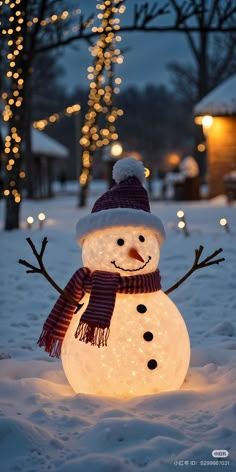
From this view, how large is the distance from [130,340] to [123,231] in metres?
0.67

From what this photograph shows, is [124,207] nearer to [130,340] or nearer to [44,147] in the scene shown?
[130,340]

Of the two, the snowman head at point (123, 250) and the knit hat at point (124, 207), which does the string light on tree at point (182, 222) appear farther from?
the snowman head at point (123, 250)

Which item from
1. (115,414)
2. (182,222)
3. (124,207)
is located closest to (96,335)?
(115,414)

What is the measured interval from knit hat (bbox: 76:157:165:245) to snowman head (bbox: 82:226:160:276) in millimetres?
42

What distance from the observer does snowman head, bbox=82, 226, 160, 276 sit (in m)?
3.45

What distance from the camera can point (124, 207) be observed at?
3.58 m

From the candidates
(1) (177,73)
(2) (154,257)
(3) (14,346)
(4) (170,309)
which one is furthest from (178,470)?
(1) (177,73)

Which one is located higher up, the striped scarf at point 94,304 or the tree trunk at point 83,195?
the striped scarf at point 94,304

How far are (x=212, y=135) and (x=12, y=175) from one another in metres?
9.83

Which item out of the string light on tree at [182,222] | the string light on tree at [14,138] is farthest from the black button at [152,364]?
the string light on tree at [14,138]

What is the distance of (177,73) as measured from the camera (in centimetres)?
3212

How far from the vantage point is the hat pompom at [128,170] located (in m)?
3.66

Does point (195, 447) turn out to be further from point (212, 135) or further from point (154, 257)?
point (212, 135)

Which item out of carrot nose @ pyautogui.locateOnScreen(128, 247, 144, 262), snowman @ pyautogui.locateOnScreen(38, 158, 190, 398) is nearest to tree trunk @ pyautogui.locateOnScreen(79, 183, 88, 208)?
snowman @ pyautogui.locateOnScreen(38, 158, 190, 398)
